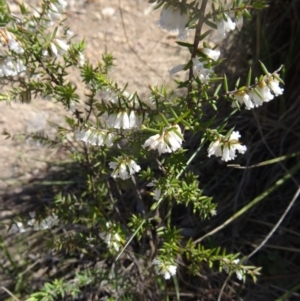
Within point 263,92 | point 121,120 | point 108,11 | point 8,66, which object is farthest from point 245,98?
point 108,11

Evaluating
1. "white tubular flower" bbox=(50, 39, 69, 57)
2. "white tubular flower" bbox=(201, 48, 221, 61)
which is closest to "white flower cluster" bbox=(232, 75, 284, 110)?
"white tubular flower" bbox=(201, 48, 221, 61)

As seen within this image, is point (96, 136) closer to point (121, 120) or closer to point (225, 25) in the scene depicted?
point (121, 120)

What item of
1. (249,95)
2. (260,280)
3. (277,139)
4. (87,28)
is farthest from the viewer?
(87,28)

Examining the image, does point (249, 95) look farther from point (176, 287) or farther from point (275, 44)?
point (275, 44)

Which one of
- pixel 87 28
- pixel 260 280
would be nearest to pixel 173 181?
pixel 260 280

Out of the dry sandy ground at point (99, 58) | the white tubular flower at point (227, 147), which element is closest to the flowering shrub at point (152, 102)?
the white tubular flower at point (227, 147)

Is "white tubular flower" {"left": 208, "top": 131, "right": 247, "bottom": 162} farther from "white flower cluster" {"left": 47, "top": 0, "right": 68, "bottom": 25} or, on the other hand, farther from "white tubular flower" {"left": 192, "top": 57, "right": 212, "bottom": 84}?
"white flower cluster" {"left": 47, "top": 0, "right": 68, "bottom": 25}
